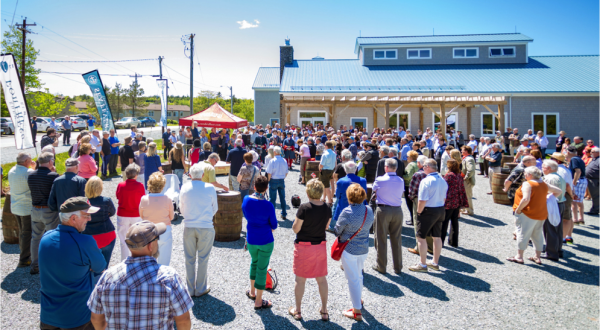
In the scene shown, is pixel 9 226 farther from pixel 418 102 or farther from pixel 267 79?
pixel 267 79

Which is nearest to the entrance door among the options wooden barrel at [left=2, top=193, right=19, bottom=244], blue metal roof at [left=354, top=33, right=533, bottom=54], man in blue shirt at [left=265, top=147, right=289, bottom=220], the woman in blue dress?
blue metal roof at [left=354, top=33, right=533, bottom=54]

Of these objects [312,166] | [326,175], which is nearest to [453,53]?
[312,166]

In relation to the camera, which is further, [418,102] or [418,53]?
[418,53]

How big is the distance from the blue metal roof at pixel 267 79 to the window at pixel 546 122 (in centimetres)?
1852

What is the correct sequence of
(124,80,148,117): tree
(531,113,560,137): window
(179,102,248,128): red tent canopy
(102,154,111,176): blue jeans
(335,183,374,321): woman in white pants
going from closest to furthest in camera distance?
(335,183,374,321): woman in white pants < (102,154,111,176): blue jeans < (179,102,248,128): red tent canopy < (531,113,560,137): window < (124,80,148,117): tree

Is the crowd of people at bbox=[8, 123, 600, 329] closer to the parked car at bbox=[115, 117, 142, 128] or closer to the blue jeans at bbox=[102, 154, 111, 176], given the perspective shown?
the blue jeans at bbox=[102, 154, 111, 176]

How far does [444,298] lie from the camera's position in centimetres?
479

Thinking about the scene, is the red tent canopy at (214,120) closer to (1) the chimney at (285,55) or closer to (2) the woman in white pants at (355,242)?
(2) the woman in white pants at (355,242)

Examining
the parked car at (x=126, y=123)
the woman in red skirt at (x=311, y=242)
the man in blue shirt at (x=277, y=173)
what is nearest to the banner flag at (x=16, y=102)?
the man in blue shirt at (x=277, y=173)

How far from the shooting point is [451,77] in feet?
84.0

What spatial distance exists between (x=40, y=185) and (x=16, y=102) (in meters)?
4.39

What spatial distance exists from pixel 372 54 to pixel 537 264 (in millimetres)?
25313

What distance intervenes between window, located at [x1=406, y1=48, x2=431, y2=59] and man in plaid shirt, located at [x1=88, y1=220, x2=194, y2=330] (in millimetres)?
29447

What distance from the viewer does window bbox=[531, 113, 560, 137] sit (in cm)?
2323
